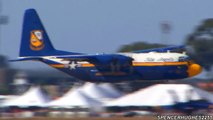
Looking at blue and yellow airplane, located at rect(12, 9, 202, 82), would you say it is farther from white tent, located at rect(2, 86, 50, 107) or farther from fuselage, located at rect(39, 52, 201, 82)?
white tent, located at rect(2, 86, 50, 107)

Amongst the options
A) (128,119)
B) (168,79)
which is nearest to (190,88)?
(168,79)

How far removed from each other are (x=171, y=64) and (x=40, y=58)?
33.2 feet

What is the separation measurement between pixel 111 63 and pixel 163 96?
514 cm

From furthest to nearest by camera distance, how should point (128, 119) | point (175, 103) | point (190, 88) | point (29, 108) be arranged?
point (29, 108)
point (190, 88)
point (175, 103)
point (128, 119)

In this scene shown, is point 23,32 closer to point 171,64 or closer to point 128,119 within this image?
point 171,64

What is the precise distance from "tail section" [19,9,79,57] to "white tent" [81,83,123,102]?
3638 mm

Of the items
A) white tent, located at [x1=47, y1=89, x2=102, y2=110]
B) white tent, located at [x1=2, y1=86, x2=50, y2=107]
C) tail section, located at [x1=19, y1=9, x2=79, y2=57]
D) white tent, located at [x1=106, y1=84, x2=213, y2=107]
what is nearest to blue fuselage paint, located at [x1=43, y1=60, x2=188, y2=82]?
white tent, located at [x1=106, y1=84, x2=213, y2=107]

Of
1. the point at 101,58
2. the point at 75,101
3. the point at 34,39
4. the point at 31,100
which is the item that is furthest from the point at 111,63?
the point at 31,100

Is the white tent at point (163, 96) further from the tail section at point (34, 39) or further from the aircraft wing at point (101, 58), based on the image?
the tail section at point (34, 39)

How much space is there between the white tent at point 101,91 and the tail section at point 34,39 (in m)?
3.64

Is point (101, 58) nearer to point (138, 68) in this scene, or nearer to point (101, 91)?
point (101, 91)

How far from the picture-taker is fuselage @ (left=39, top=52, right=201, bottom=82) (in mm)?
61531

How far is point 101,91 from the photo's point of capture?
66938mm

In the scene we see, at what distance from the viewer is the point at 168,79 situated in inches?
2461
